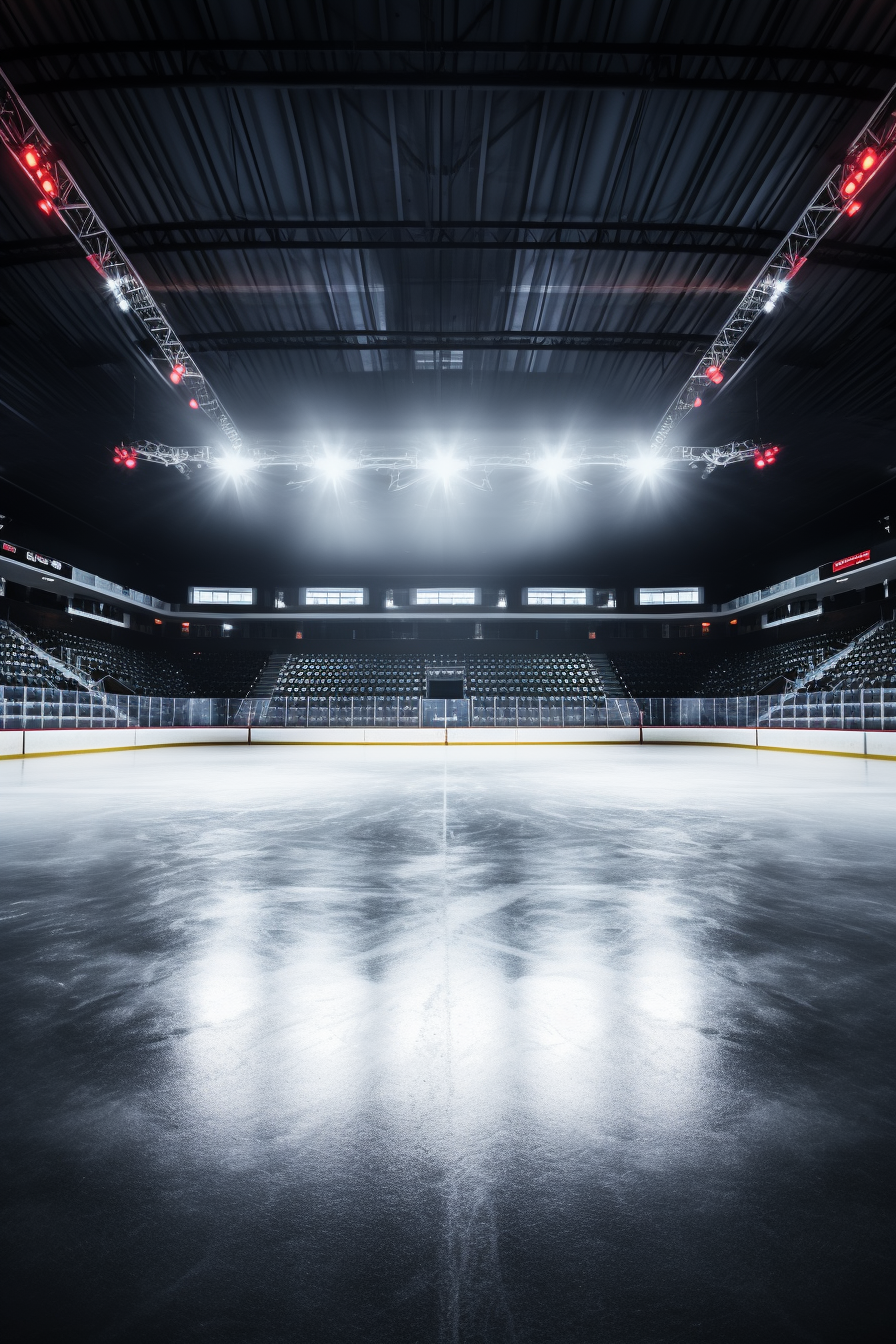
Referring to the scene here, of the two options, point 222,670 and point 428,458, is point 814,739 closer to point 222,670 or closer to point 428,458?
point 428,458

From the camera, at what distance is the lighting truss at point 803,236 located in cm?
757

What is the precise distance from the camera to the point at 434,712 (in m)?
22.4

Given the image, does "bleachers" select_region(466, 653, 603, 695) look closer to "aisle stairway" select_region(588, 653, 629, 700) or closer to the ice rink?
"aisle stairway" select_region(588, 653, 629, 700)

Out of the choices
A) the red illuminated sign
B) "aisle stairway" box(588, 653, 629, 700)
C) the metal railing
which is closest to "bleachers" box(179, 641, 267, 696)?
the metal railing

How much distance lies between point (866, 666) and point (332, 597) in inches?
933

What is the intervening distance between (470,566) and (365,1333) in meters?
31.5

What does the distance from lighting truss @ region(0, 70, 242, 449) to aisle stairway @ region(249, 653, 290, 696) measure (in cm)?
1947

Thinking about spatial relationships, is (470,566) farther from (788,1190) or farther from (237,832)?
(788,1190)

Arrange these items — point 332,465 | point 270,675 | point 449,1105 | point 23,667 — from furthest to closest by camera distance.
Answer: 1. point 270,675
2. point 23,667
3. point 332,465
4. point 449,1105

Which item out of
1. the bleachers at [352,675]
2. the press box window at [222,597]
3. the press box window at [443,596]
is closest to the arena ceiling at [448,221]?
the bleachers at [352,675]

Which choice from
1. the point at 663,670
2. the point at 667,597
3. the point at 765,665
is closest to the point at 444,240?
the point at 765,665

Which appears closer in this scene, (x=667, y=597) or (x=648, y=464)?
(x=648, y=464)

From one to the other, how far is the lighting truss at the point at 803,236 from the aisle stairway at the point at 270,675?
23.3m

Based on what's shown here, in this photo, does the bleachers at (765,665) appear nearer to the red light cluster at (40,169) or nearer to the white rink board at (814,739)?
the white rink board at (814,739)
